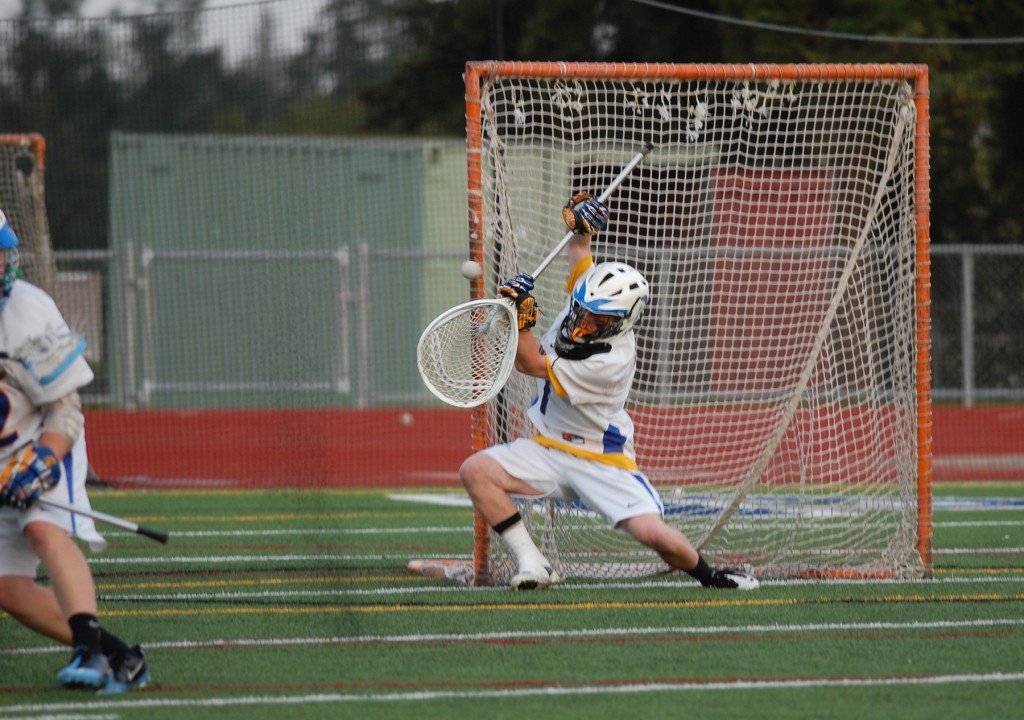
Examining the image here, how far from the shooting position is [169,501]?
10.9 meters

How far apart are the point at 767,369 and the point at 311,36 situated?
8.82 metres

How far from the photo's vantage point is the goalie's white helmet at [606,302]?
6.60 metres

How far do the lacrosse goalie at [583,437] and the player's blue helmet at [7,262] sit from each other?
2.34 m

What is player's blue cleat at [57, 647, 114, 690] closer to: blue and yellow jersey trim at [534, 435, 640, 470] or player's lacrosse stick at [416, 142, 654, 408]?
player's lacrosse stick at [416, 142, 654, 408]

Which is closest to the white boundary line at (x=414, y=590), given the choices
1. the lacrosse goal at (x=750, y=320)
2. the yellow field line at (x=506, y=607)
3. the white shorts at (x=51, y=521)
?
the lacrosse goal at (x=750, y=320)

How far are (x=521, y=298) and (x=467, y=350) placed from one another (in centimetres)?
39

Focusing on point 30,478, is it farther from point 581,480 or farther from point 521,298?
point 581,480

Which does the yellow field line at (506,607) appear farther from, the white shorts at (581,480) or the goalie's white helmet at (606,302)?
the goalie's white helmet at (606,302)

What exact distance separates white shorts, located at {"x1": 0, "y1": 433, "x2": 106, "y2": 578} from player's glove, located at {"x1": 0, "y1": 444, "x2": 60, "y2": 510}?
112 mm

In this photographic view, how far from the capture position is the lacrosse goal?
7285 millimetres

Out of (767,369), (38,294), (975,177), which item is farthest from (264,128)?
(38,294)

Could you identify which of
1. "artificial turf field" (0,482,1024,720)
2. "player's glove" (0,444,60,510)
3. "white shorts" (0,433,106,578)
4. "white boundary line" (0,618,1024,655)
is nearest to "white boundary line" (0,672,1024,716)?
"artificial turf field" (0,482,1024,720)

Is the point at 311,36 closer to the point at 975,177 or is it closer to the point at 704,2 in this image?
the point at 704,2

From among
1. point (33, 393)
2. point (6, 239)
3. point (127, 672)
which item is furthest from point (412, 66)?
point (127, 672)
